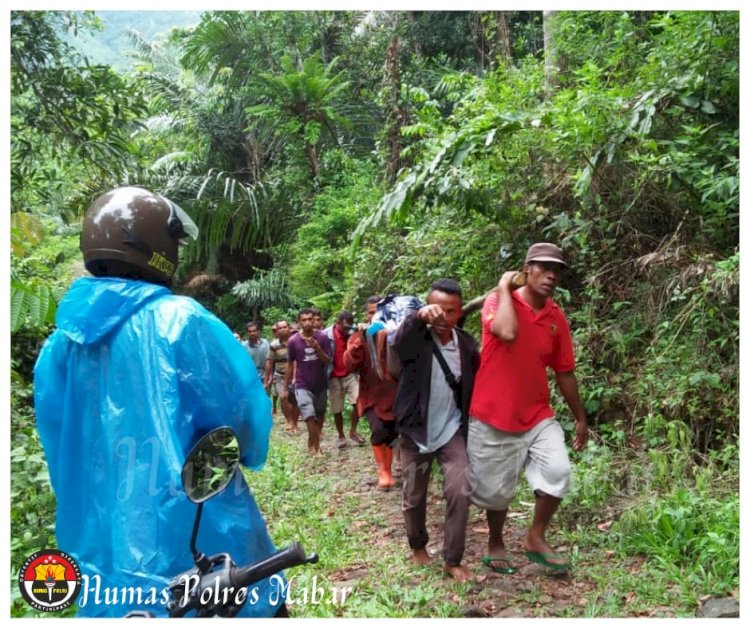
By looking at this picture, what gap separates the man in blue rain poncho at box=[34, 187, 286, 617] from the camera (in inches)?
78.9

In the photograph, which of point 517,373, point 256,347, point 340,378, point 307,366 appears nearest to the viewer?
point 517,373

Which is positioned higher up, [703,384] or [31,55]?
[31,55]

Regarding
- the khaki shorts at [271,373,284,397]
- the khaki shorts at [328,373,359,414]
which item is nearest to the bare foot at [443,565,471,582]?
the khaki shorts at [328,373,359,414]

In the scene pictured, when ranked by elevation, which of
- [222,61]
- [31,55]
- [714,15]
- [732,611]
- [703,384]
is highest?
[222,61]

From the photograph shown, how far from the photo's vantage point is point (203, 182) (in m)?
16.5

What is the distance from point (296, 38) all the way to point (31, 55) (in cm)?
1132

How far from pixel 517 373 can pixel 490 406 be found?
0.76ft

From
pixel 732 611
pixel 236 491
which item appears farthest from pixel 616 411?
pixel 236 491

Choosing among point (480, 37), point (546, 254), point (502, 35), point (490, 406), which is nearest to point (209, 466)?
point (490, 406)

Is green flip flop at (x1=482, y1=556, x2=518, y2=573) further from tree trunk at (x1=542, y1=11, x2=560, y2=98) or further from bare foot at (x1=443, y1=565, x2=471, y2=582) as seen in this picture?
tree trunk at (x1=542, y1=11, x2=560, y2=98)

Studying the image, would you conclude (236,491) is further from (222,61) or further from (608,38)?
(222,61)

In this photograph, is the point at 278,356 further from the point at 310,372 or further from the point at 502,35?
the point at 502,35

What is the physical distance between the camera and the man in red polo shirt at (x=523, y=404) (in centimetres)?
391

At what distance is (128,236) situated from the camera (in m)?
2.28
